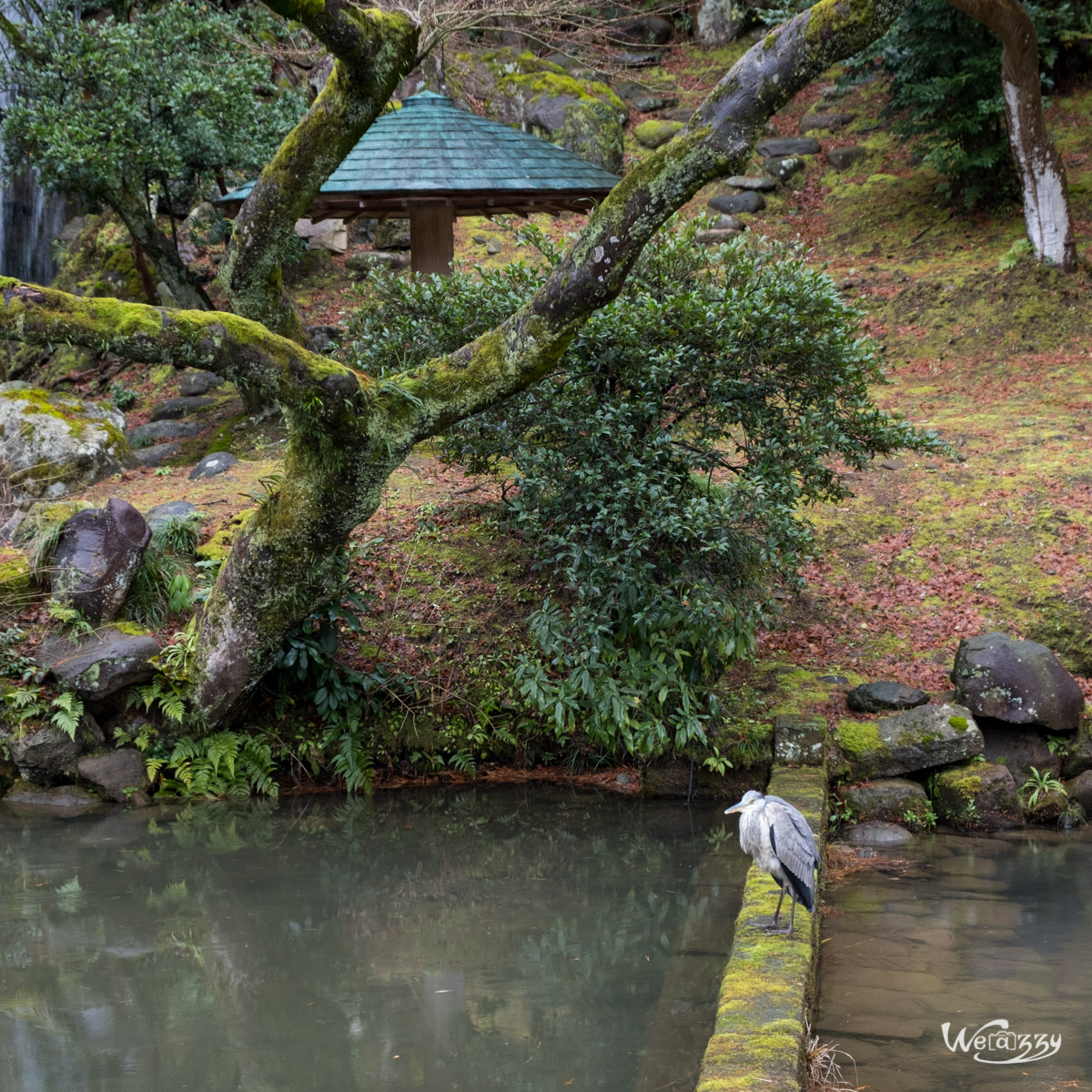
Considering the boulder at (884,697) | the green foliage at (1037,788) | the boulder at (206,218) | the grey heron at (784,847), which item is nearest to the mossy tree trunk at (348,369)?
the grey heron at (784,847)

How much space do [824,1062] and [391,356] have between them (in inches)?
236

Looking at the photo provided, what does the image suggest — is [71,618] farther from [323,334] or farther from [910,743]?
[323,334]

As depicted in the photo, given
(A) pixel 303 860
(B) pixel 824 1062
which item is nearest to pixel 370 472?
(A) pixel 303 860

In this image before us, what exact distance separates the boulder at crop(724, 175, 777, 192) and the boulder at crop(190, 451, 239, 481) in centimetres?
1200

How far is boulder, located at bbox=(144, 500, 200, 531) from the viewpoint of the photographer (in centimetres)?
968

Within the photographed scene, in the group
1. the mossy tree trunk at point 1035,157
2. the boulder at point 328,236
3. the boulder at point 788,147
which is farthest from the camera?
the boulder at point 788,147

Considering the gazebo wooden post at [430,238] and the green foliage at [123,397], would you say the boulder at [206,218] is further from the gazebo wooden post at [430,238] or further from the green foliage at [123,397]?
the gazebo wooden post at [430,238]

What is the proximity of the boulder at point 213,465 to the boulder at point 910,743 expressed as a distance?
311 inches

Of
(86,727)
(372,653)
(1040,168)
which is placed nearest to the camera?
(86,727)

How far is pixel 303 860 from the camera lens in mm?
6844

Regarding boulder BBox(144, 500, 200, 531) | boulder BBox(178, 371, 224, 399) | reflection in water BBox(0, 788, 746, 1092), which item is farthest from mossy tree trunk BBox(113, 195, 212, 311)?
reflection in water BBox(0, 788, 746, 1092)

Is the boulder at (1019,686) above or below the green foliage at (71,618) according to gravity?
below

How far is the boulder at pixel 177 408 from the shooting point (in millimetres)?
14930

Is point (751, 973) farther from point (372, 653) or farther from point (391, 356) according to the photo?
point (391, 356)
